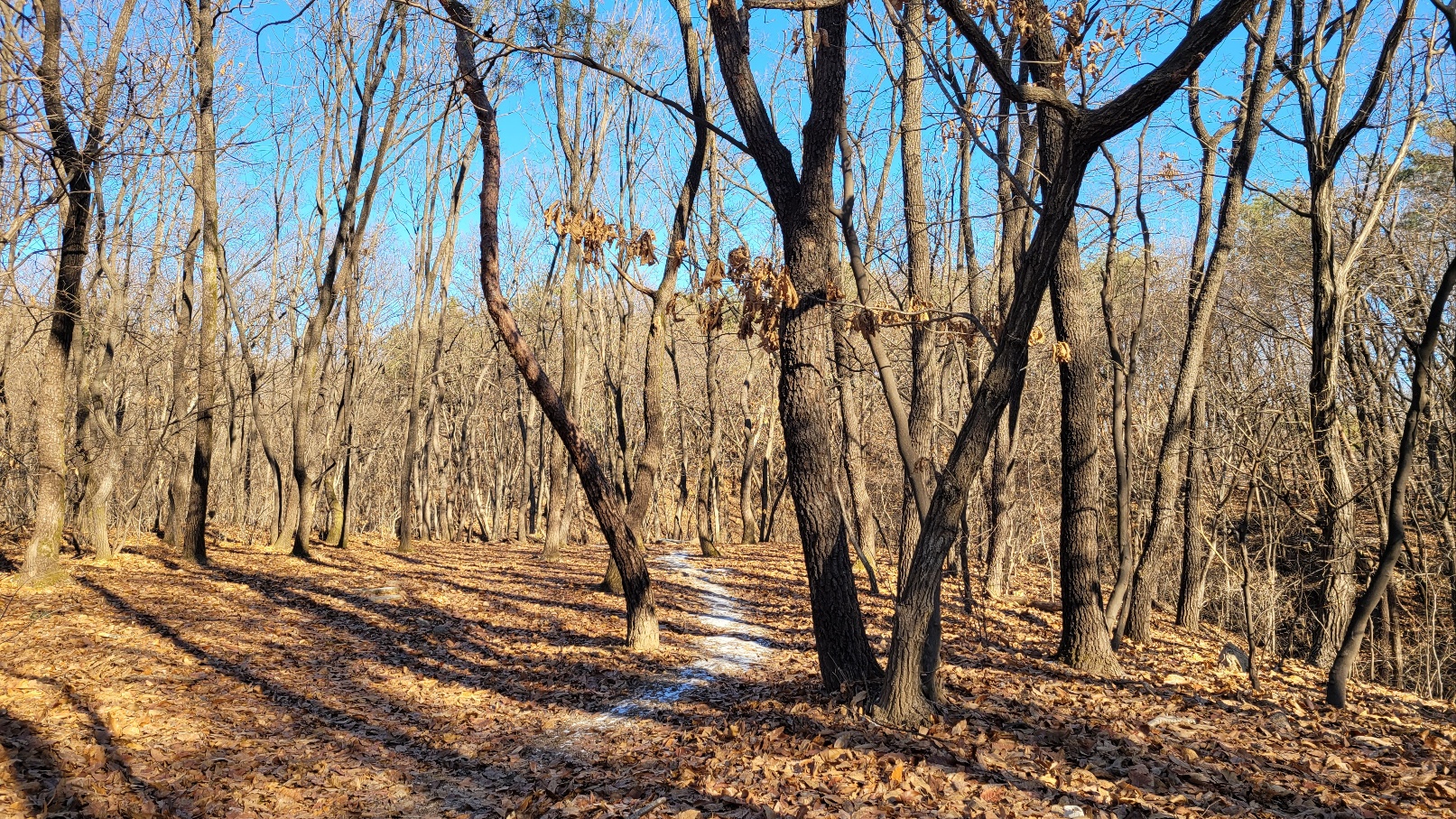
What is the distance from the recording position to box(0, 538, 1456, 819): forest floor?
14.9 feet

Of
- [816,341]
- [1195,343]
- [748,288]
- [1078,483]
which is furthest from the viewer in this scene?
[1195,343]

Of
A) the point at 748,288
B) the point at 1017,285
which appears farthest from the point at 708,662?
the point at 1017,285

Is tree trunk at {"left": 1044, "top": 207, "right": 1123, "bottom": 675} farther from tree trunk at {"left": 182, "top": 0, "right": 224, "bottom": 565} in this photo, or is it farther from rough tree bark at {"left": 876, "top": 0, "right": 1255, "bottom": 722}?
tree trunk at {"left": 182, "top": 0, "right": 224, "bottom": 565}

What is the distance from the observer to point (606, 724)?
21.2 feet

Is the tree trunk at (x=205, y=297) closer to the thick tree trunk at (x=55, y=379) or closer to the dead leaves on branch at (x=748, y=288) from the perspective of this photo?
the thick tree trunk at (x=55, y=379)

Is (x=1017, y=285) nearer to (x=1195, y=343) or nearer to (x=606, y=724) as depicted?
(x=606, y=724)

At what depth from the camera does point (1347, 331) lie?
A: 10234 mm

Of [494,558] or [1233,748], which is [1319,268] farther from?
[494,558]

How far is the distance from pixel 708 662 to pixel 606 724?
6.56 feet

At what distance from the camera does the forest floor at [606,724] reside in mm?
4527

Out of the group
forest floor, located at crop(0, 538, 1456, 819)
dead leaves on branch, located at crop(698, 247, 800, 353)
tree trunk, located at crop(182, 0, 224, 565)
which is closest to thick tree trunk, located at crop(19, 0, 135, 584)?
forest floor, located at crop(0, 538, 1456, 819)

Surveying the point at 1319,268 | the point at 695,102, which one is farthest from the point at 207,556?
the point at 1319,268

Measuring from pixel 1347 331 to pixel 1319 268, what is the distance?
4.33 ft

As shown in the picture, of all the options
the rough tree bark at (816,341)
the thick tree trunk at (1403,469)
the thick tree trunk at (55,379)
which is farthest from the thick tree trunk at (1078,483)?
the thick tree trunk at (55,379)
